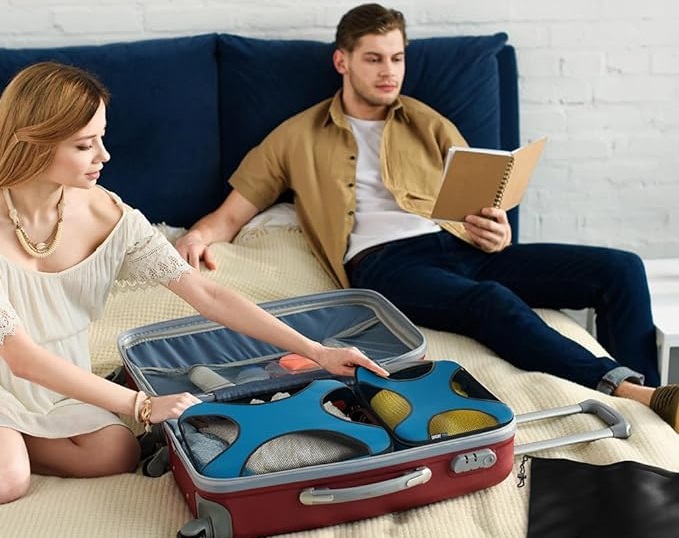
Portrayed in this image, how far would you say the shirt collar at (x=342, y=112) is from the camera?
2.53 meters

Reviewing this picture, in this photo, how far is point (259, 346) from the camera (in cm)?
208

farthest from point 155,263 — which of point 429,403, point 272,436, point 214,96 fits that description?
point 214,96

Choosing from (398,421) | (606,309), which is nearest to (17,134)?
(398,421)

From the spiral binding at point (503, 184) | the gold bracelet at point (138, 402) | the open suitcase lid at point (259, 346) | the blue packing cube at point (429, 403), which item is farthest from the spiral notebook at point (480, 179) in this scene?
the gold bracelet at point (138, 402)

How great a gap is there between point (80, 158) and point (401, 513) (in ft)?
2.43

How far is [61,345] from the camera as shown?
1786 millimetres

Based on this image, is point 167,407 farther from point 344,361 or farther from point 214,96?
point 214,96

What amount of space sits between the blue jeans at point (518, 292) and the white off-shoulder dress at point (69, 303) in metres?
0.61

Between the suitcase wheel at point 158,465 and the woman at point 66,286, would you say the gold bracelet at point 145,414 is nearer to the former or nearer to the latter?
the woman at point 66,286

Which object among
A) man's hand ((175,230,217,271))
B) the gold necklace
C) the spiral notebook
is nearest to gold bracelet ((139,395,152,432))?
the gold necklace

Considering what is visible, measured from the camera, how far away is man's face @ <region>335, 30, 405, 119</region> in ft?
8.09

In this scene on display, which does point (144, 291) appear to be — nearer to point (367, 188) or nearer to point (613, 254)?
point (367, 188)

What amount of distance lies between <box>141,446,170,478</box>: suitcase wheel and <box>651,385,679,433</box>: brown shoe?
0.85 metres

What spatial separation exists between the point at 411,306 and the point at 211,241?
19.8 inches
